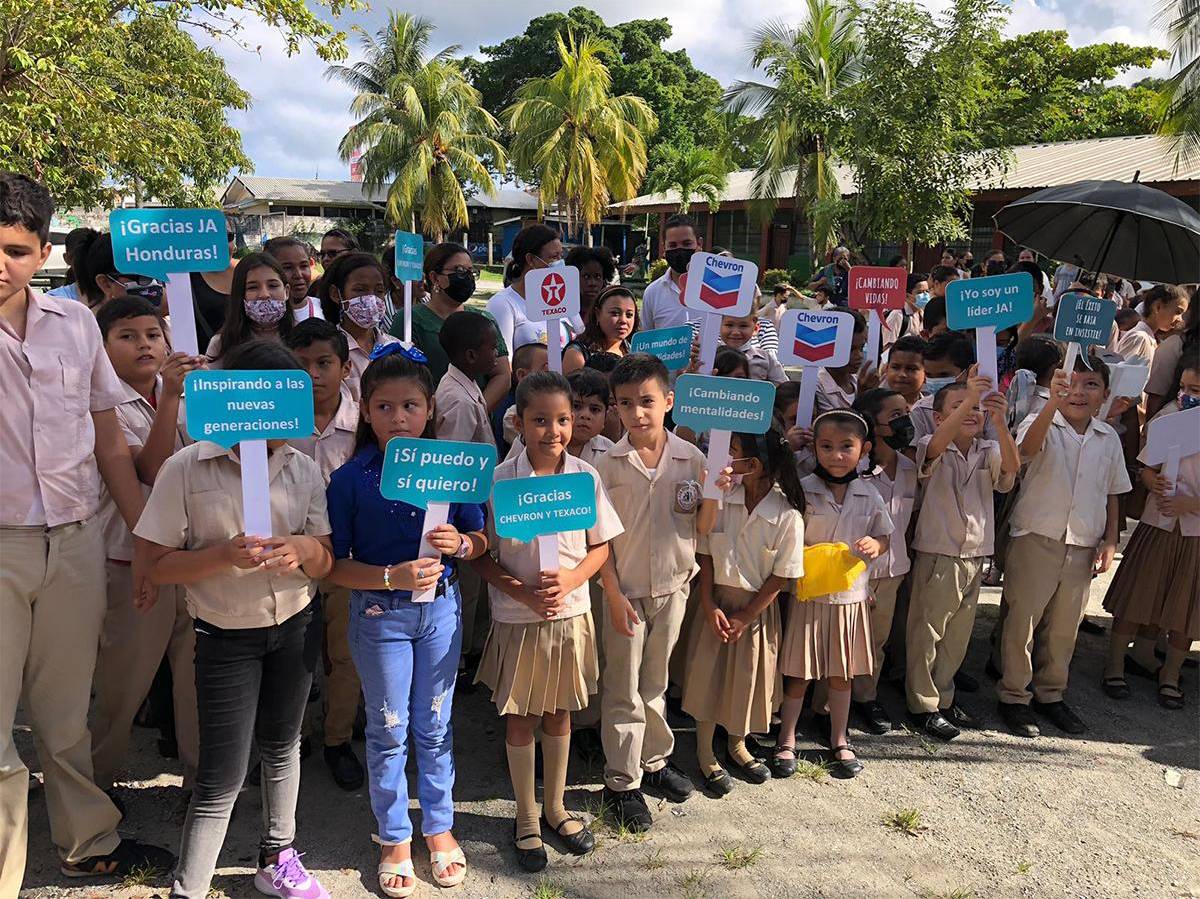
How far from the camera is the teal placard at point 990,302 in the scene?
11.8 ft

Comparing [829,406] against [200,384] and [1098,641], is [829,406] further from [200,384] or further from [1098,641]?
[200,384]

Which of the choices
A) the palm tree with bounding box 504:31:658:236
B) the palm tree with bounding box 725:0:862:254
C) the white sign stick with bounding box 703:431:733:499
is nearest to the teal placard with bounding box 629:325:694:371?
the white sign stick with bounding box 703:431:733:499

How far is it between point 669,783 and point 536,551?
1.18 metres

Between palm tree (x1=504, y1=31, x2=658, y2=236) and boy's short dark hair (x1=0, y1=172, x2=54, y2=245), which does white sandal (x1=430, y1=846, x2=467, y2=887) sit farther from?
palm tree (x1=504, y1=31, x2=658, y2=236)

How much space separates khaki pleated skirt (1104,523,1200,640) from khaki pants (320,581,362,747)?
380 centimetres

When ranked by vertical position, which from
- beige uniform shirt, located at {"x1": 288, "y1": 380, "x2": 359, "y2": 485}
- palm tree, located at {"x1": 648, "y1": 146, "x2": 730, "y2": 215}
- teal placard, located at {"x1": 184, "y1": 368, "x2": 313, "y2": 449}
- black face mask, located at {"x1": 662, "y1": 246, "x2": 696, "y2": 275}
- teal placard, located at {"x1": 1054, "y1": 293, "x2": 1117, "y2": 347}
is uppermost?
palm tree, located at {"x1": 648, "y1": 146, "x2": 730, "y2": 215}

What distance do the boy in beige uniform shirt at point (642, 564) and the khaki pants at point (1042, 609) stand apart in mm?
1819

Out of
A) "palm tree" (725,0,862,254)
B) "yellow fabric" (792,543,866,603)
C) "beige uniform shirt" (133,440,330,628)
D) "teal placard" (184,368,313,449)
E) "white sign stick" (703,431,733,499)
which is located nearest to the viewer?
"teal placard" (184,368,313,449)

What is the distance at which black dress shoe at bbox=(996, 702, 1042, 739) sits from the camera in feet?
13.0

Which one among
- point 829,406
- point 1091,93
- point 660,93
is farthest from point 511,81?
point 829,406

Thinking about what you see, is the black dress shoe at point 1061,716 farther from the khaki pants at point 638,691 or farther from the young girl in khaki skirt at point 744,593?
the khaki pants at point 638,691

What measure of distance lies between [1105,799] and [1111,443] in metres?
1.59

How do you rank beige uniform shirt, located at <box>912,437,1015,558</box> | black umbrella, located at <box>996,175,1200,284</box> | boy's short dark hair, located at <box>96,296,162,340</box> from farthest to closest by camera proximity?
black umbrella, located at <box>996,175,1200,284</box> → beige uniform shirt, located at <box>912,437,1015,558</box> → boy's short dark hair, located at <box>96,296,162,340</box>

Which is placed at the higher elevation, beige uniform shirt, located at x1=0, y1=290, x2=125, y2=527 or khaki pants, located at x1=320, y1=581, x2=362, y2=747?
beige uniform shirt, located at x1=0, y1=290, x2=125, y2=527
